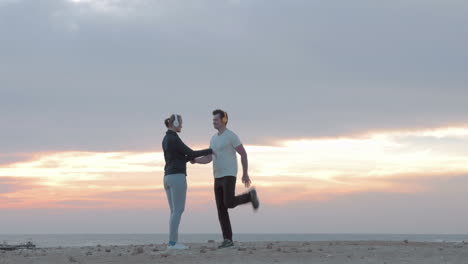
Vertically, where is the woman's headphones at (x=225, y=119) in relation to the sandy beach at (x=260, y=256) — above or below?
above

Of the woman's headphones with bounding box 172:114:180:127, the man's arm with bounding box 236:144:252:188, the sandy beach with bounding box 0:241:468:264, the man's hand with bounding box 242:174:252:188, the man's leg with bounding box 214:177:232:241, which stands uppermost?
the woman's headphones with bounding box 172:114:180:127

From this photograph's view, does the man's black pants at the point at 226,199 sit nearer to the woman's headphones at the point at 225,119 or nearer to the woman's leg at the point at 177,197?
the woman's leg at the point at 177,197

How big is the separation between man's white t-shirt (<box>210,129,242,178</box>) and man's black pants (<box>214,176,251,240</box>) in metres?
0.17

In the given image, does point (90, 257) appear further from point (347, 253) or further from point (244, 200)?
point (347, 253)

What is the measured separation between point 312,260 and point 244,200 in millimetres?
→ 2531

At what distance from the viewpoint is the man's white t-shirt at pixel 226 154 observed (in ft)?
51.7

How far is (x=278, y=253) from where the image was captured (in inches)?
594

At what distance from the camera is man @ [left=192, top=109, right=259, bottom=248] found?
1566 cm

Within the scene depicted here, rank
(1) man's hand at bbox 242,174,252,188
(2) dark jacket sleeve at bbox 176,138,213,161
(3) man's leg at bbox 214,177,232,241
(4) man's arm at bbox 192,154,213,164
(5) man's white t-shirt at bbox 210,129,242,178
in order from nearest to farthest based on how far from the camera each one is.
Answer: (2) dark jacket sleeve at bbox 176,138,213,161 → (1) man's hand at bbox 242,174,252,188 → (5) man's white t-shirt at bbox 210,129,242,178 → (4) man's arm at bbox 192,154,213,164 → (3) man's leg at bbox 214,177,232,241

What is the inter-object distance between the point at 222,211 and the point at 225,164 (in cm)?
120

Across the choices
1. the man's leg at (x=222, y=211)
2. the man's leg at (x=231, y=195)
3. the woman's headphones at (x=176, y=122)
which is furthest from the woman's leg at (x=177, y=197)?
the woman's headphones at (x=176, y=122)

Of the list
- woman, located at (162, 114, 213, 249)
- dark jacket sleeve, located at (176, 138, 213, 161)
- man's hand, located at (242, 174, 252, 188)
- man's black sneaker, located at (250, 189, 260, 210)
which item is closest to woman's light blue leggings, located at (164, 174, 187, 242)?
woman, located at (162, 114, 213, 249)

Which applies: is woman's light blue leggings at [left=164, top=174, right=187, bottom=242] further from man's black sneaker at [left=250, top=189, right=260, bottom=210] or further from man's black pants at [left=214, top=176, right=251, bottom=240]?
man's black sneaker at [left=250, top=189, right=260, bottom=210]

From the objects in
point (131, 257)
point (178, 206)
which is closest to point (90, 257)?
point (131, 257)
